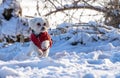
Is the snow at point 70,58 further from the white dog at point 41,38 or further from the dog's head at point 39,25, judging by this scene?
the dog's head at point 39,25

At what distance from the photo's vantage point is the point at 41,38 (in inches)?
326

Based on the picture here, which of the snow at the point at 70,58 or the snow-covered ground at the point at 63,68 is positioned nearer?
the snow-covered ground at the point at 63,68

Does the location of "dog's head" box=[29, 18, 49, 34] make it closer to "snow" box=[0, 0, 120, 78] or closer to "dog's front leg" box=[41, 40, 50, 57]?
"dog's front leg" box=[41, 40, 50, 57]

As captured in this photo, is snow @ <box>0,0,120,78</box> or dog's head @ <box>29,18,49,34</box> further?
dog's head @ <box>29,18,49,34</box>

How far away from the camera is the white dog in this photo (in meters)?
8.27

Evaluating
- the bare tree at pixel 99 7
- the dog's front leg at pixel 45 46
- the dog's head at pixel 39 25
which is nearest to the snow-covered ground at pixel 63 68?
the dog's front leg at pixel 45 46

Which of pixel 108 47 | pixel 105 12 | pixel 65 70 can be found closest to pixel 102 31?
pixel 105 12

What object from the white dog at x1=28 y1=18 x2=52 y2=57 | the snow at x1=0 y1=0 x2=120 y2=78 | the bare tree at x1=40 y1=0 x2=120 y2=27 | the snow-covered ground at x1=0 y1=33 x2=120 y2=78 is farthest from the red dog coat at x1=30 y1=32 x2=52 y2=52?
the bare tree at x1=40 y1=0 x2=120 y2=27

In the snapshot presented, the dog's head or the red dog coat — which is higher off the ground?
the dog's head

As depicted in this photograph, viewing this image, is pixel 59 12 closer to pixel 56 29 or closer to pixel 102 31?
pixel 56 29

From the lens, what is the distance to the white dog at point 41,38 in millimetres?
8273

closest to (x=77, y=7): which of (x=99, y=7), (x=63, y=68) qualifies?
(x=99, y=7)

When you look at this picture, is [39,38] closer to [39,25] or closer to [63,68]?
[39,25]

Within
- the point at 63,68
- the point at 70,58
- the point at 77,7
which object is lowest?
the point at 70,58
